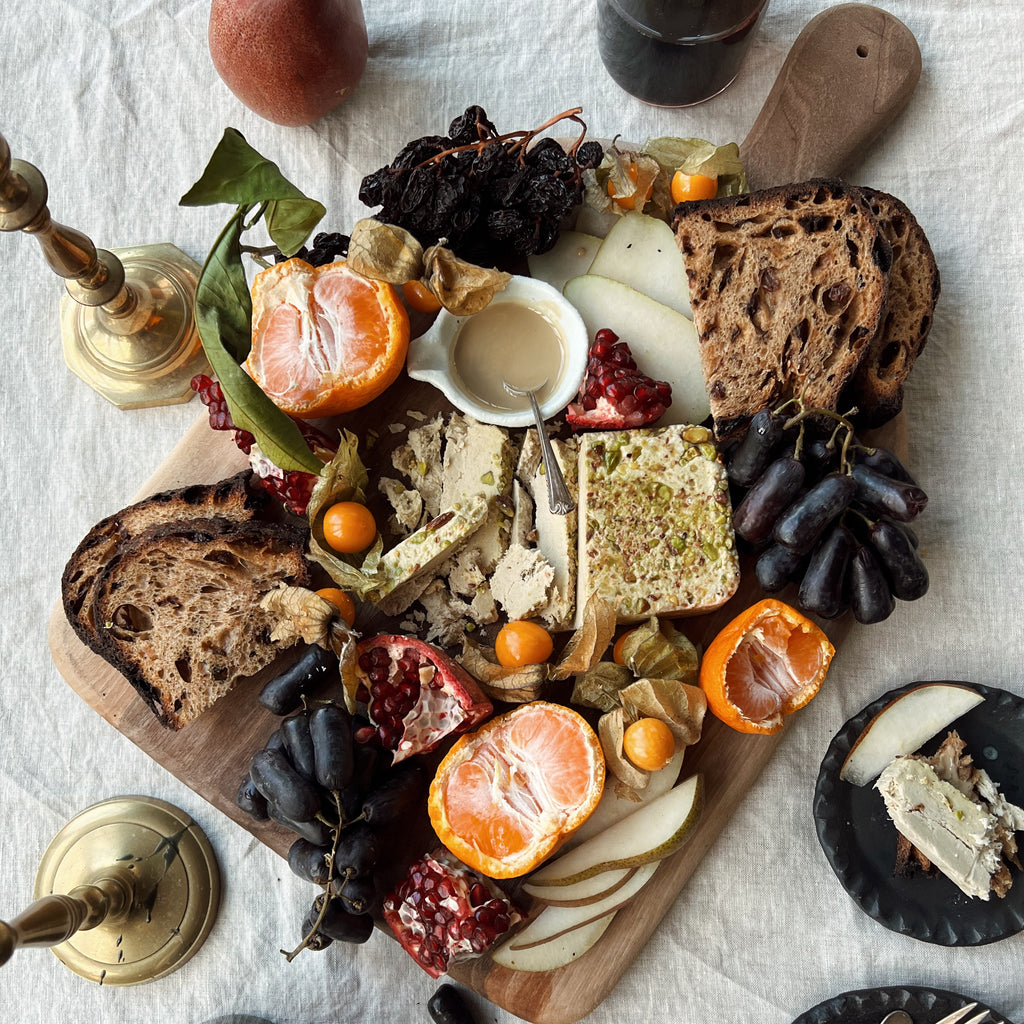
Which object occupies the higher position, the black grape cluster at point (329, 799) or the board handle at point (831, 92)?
the board handle at point (831, 92)

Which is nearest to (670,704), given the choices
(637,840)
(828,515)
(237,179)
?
(637,840)

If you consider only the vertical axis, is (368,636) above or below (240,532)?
below

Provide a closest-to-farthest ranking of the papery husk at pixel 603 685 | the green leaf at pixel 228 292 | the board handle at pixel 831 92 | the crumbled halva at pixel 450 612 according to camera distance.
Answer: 1. the green leaf at pixel 228 292
2. the papery husk at pixel 603 685
3. the crumbled halva at pixel 450 612
4. the board handle at pixel 831 92

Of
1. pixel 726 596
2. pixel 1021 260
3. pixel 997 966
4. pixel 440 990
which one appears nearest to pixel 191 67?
pixel 726 596

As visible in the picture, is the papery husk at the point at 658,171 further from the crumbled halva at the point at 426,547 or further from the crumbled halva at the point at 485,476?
the crumbled halva at the point at 426,547

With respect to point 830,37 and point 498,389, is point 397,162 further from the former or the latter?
point 830,37

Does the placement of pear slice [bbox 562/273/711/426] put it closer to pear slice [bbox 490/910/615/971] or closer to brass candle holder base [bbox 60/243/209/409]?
brass candle holder base [bbox 60/243/209/409]

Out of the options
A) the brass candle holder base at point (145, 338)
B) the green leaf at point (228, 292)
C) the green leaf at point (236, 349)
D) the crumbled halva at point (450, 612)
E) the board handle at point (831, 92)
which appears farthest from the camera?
the brass candle holder base at point (145, 338)

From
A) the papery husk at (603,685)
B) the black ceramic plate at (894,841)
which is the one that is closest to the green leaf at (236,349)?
the papery husk at (603,685)

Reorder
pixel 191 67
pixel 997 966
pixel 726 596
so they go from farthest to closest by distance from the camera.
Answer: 1. pixel 191 67
2. pixel 997 966
3. pixel 726 596
